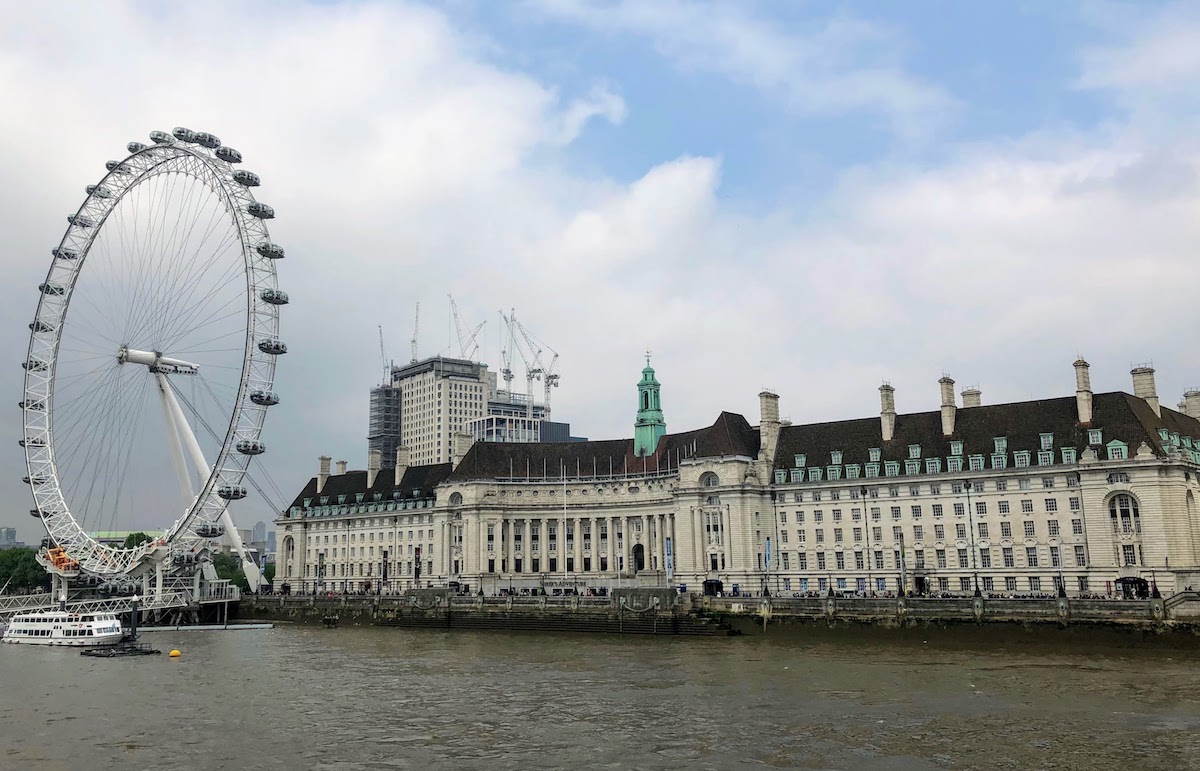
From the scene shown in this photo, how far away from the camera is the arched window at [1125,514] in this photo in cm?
8400

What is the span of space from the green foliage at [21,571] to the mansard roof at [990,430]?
5031 inches

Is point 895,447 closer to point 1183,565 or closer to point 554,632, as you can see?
point 1183,565

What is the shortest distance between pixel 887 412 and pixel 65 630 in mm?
80569

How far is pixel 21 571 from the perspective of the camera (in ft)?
531

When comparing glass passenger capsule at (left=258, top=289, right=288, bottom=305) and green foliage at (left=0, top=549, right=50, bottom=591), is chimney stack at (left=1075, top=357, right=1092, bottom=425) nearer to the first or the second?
glass passenger capsule at (left=258, top=289, right=288, bottom=305)

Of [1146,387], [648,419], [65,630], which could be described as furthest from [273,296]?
[1146,387]

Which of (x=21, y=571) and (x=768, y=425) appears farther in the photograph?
(x=21, y=571)

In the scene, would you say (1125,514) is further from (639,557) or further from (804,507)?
(639,557)

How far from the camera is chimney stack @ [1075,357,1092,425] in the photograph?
9044 centimetres

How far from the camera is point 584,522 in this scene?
13075cm

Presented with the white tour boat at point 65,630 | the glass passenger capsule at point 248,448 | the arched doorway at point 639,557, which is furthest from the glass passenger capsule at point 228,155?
the arched doorway at point 639,557

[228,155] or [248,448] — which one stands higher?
[228,155]

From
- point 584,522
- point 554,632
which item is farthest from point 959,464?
point 584,522

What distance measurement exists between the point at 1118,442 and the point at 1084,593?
44.2 ft
